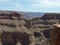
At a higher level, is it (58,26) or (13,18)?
(58,26)

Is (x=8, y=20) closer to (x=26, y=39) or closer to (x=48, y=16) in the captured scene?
(x=26, y=39)

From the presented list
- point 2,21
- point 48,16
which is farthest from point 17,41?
point 48,16

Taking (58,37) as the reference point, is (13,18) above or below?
below

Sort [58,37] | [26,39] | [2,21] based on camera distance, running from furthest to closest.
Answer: [2,21], [26,39], [58,37]

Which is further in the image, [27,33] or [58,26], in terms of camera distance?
[27,33]

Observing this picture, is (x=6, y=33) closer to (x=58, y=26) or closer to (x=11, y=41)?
(x=11, y=41)

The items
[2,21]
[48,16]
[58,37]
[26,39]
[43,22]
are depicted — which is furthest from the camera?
[48,16]

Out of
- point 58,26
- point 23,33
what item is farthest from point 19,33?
point 58,26

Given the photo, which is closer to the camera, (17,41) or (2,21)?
(17,41)

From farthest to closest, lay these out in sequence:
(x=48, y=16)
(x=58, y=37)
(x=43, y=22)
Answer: (x=48, y=16) < (x=43, y=22) < (x=58, y=37)
